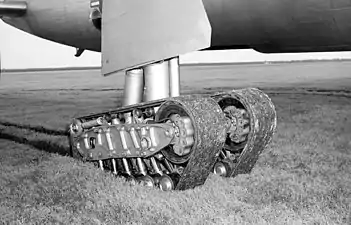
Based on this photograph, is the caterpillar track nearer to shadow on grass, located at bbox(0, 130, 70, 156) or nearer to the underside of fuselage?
shadow on grass, located at bbox(0, 130, 70, 156)

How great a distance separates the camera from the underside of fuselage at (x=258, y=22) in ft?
12.1

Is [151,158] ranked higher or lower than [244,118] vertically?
lower

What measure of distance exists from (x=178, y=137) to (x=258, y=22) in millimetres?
2106

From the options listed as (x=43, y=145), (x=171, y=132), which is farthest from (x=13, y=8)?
(x=171, y=132)

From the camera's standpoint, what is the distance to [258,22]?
399cm

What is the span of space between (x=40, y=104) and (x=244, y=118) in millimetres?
5244

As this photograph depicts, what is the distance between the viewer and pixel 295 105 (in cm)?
602

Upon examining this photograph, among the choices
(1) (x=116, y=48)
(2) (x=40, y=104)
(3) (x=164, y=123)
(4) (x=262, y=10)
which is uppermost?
(4) (x=262, y=10)

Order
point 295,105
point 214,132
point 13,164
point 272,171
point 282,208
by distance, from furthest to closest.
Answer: point 295,105 → point 13,164 → point 272,171 → point 214,132 → point 282,208

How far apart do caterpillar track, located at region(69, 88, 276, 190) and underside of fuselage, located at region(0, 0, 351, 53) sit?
96 centimetres

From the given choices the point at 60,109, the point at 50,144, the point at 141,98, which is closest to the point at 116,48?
the point at 141,98

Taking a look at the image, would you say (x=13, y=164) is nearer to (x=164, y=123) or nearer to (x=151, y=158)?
(x=151, y=158)

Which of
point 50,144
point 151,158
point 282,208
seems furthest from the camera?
point 50,144

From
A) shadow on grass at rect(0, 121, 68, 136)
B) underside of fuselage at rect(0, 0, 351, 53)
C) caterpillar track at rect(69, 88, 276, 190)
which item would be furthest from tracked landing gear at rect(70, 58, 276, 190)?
shadow on grass at rect(0, 121, 68, 136)
